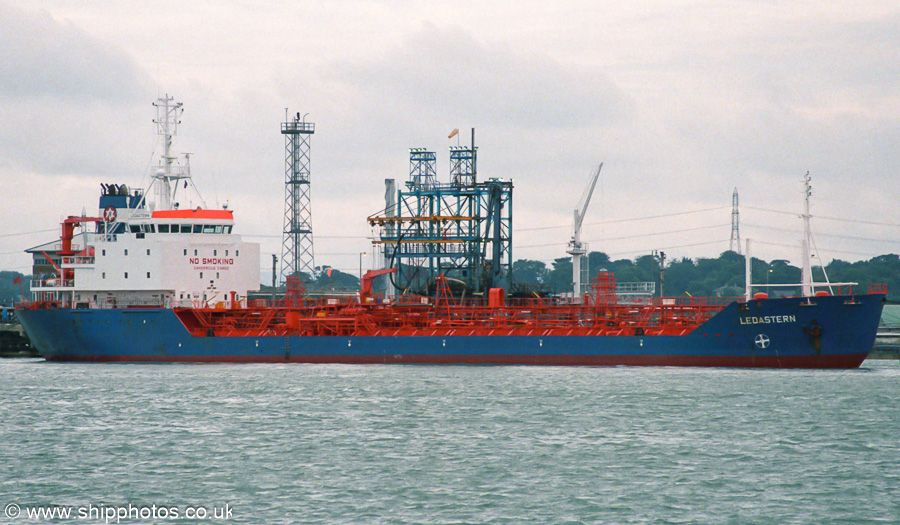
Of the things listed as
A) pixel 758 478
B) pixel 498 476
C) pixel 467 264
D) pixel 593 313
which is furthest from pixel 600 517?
pixel 467 264

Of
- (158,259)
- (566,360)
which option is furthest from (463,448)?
(158,259)

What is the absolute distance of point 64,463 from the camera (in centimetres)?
2208

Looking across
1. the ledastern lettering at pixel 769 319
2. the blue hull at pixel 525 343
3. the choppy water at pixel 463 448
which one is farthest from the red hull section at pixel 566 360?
the ledastern lettering at pixel 769 319

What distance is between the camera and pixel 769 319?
3797cm

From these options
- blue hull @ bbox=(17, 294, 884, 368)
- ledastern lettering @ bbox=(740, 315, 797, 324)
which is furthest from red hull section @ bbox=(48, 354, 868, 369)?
ledastern lettering @ bbox=(740, 315, 797, 324)

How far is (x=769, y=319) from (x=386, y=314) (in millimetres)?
16572

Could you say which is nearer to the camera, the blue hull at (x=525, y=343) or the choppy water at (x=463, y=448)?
the choppy water at (x=463, y=448)

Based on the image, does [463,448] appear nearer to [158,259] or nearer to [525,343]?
[525,343]

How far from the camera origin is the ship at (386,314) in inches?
1507

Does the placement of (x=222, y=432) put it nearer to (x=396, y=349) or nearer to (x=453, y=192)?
(x=396, y=349)

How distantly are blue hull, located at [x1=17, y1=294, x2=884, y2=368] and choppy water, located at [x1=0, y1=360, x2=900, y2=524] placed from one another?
133cm

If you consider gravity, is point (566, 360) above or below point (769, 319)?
below

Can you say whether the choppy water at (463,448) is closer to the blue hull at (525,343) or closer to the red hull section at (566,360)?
the red hull section at (566,360)

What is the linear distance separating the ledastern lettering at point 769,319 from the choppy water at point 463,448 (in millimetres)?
2132
